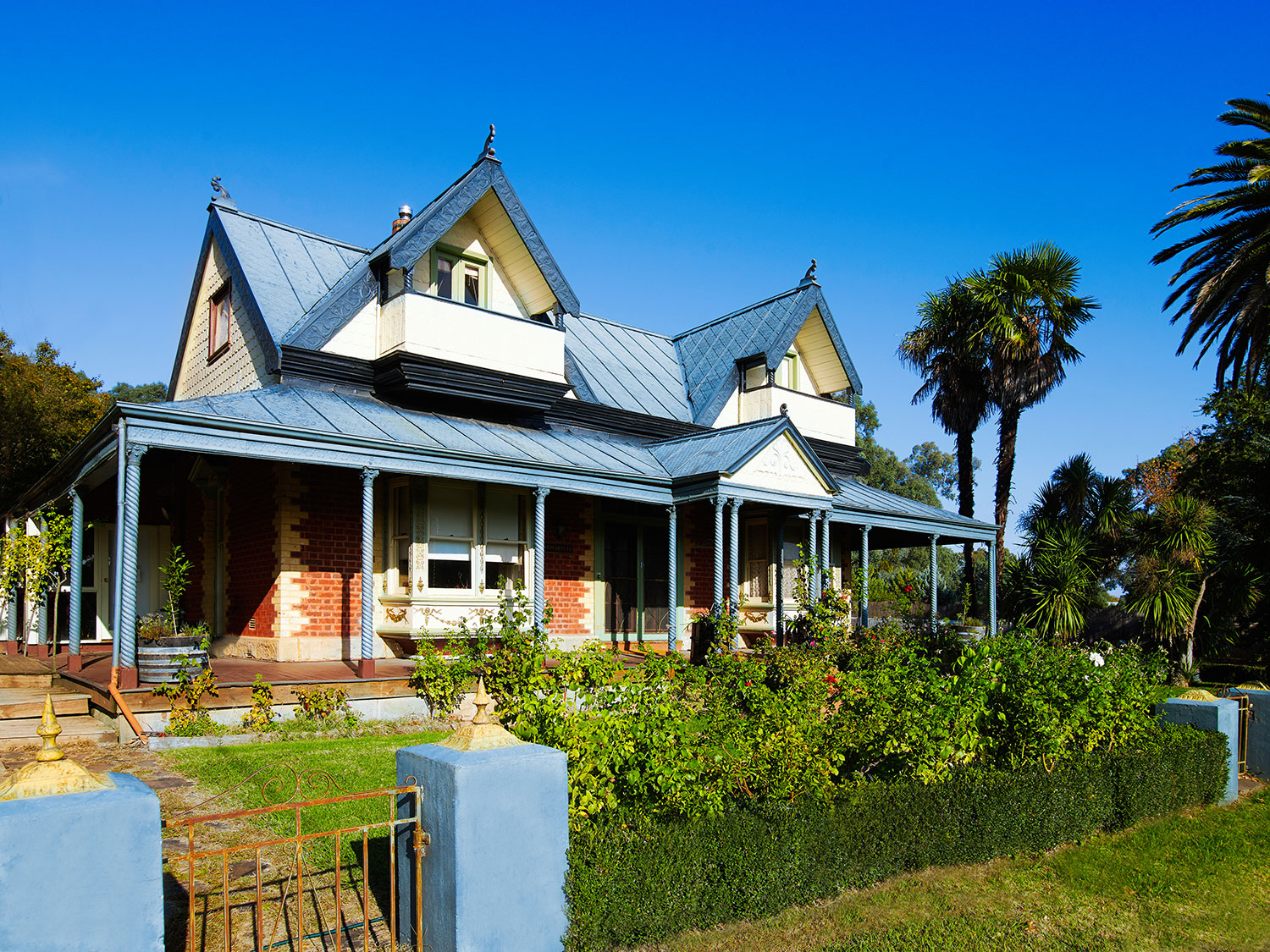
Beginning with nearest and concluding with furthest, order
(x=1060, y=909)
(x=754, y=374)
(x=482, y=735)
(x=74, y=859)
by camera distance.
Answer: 1. (x=74, y=859)
2. (x=482, y=735)
3. (x=1060, y=909)
4. (x=754, y=374)

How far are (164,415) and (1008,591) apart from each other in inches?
761

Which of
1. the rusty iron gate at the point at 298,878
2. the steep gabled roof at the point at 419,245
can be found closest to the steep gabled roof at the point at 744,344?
the steep gabled roof at the point at 419,245

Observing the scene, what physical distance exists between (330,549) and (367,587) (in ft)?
7.17

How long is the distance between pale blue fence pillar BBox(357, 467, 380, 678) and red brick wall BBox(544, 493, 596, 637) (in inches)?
180

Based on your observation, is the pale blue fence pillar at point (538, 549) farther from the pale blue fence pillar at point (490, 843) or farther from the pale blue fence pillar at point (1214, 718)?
the pale blue fence pillar at point (490, 843)

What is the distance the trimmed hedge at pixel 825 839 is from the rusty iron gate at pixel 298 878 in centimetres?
96

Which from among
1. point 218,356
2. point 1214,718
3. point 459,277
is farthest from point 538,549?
point 1214,718

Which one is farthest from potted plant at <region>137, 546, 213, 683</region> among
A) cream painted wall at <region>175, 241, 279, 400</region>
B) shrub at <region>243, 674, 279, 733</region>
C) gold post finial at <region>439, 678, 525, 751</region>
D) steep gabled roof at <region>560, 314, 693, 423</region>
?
steep gabled roof at <region>560, 314, 693, 423</region>

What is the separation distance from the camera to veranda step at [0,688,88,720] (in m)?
9.42

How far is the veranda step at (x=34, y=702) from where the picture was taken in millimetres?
9422

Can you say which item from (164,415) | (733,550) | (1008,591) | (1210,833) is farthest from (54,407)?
(1210,833)

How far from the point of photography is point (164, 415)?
10492 mm

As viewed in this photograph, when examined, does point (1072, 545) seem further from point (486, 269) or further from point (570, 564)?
point (486, 269)

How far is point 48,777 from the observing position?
358cm
